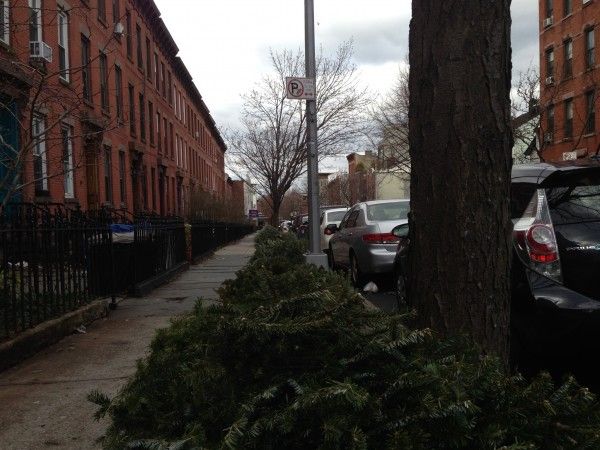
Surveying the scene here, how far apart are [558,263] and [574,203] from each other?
450 mm

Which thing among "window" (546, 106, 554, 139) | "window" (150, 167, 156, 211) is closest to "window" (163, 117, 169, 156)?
"window" (150, 167, 156, 211)

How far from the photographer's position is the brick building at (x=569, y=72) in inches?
1166

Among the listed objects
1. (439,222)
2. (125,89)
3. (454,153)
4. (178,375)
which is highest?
(125,89)

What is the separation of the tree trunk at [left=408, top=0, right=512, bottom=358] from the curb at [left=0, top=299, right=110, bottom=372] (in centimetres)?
416

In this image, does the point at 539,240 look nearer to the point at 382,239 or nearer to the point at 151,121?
the point at 382,239

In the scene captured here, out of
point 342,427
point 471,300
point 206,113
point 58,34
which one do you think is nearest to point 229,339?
point 342,427

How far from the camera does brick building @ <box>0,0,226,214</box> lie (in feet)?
27.6

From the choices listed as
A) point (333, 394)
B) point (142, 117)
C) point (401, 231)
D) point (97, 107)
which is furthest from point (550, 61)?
point (333, 394)

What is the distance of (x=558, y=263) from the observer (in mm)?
3768

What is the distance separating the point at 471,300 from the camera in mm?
2551

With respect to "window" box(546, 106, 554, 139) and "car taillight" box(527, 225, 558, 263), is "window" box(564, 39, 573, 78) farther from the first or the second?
"car taillight" box(527, 225, 558, 263)

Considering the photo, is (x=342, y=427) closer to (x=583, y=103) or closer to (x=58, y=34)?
(x=58, y=34)

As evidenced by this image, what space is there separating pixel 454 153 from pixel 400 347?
0.92 meters

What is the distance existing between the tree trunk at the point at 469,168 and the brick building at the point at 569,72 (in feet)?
92.4
